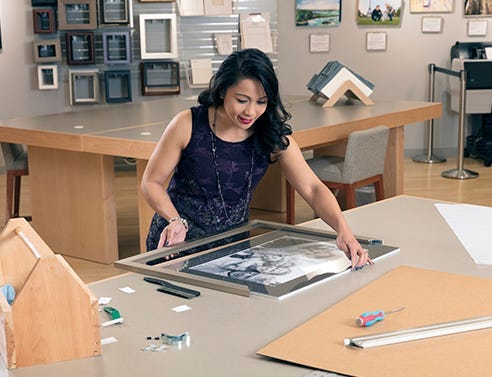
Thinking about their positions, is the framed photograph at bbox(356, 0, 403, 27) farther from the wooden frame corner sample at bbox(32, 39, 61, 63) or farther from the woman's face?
the woman's face

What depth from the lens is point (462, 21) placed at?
7926 mm

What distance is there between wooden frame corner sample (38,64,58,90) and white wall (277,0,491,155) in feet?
6.70

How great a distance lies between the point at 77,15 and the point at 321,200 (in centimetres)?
530

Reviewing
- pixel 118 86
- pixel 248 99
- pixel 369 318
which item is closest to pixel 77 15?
pixel 118 86

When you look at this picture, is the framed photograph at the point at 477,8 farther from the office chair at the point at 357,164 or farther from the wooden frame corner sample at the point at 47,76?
the wooden frame corner sample at the point at 47,76

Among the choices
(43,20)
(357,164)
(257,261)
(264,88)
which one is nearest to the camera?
(257,261)

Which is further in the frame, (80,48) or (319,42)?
(319,42)

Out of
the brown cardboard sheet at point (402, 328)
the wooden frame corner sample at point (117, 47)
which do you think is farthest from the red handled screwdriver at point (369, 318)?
the wooden frame corner sample at point (117, 47)

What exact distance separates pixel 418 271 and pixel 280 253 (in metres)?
0.37

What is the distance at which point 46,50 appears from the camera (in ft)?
24.1

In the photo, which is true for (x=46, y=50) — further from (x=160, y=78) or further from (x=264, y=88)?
(x=264, y=88)

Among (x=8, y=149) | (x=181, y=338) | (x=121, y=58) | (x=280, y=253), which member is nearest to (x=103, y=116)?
(x=8, y=149)

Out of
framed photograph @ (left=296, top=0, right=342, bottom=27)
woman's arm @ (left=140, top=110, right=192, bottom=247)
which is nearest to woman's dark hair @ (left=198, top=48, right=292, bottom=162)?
woman's arm @ (left=140, top=110, right=192, bottom=247)

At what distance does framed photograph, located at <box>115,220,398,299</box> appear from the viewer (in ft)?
6.67
